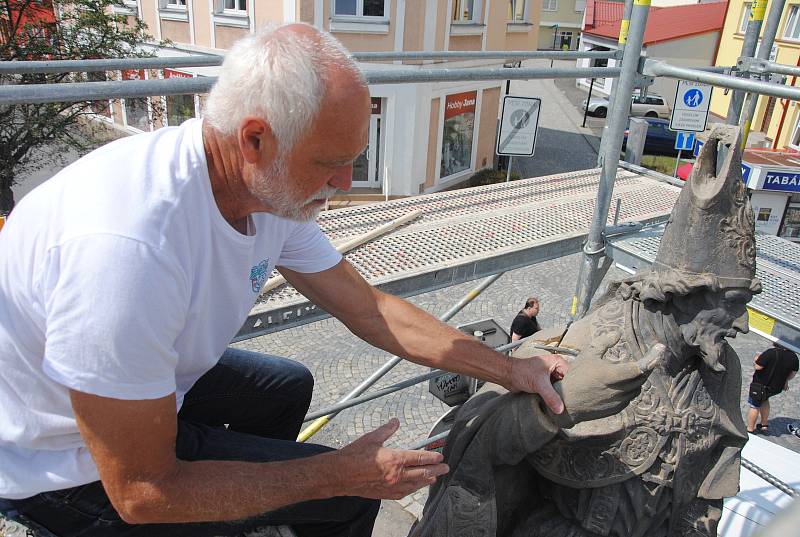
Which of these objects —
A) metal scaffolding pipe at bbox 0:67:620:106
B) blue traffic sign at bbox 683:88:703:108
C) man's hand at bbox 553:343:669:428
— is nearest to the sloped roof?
blue traffic sign at bbox 683:88:703:108

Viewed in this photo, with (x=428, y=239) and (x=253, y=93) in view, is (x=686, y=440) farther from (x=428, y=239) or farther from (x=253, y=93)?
(x=253, y=93)

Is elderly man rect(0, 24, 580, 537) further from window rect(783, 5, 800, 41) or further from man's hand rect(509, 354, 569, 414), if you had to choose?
window rect(783, 5, 800, 41)

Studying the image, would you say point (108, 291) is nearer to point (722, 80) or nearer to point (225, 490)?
point (225, 490)

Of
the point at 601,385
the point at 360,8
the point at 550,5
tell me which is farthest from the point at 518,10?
the point at 550,5

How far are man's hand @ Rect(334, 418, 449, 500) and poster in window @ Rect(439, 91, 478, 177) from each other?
13543 millimetres

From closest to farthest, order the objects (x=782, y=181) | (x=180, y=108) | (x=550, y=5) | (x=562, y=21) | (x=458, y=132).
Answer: (x=782, y=181)
(x=180, y=108)
(x=458, y=132)
(x=550, y=5)
(x=562, y=21)

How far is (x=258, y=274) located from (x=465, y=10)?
13.8 meters

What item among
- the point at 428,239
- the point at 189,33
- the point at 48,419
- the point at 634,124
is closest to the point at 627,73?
the point at 428,239

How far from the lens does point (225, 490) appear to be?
5.44ft

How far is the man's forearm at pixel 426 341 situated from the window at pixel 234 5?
41.8 ft

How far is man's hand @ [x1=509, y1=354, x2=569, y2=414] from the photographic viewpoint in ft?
7.04

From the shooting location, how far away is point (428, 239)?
3664mm

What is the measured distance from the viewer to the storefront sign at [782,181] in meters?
9.91

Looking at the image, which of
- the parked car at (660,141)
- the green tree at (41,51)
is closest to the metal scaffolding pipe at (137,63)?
the green tree at (41,51)
